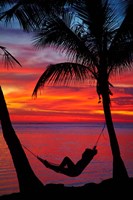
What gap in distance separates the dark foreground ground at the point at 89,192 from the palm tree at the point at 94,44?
450 mm

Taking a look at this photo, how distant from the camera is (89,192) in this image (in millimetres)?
8188

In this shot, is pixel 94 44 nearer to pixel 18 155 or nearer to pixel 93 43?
pixel 93 43

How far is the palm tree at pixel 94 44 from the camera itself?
870 cm

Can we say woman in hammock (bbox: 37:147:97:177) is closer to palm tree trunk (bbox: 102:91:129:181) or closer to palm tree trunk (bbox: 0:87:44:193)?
palm tree trunk (bbox: 102:91:129:181)

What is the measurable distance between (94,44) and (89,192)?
3469 millimetres

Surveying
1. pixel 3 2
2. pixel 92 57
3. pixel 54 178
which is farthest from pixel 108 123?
pixel 54 178

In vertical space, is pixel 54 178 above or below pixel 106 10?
below

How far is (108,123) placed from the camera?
870cm

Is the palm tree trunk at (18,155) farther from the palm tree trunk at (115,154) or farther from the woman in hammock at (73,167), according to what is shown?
the palm tree trunk at (115,154)

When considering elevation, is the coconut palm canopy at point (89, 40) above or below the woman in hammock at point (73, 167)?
above

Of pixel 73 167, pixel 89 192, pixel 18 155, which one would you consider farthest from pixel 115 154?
pixel 18 155

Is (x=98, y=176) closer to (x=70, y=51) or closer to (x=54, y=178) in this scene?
(x=54, y=178)

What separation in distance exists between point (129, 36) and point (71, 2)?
155 centimetres

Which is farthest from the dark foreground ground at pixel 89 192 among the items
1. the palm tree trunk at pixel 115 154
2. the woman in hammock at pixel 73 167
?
the woman in hammock at pixel 73 167
